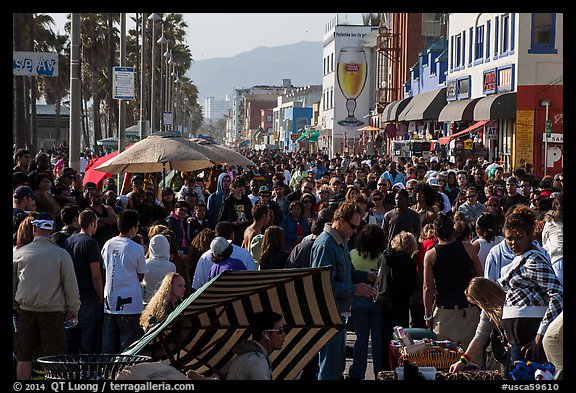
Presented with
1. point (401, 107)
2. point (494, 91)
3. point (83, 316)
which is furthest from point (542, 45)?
point (83, 316)

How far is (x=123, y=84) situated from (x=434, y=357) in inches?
731

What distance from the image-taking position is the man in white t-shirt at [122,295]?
10094 millimetres

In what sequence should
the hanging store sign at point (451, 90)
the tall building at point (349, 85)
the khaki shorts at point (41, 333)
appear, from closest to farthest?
the khaki shorts at point (41, 333) < the hanging store sign at point (451, 90) < the tall building at point (349, 85)

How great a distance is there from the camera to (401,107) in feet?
Result: 194

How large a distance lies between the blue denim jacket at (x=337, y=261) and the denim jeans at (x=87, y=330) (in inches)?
88.4

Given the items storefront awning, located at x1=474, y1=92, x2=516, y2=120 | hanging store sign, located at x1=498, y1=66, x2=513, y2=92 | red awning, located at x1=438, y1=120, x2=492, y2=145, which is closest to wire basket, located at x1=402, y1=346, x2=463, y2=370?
storefront awning, located at x1=474, y1=92, x2=516, y2=120

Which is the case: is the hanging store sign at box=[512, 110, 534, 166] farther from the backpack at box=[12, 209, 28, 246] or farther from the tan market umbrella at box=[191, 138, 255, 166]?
the backpack at box=[12, 209, 28, 246]

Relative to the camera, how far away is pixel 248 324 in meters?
7.54

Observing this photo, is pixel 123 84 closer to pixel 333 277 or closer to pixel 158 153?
pixel 158 153

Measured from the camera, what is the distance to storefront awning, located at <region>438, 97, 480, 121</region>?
4231cm

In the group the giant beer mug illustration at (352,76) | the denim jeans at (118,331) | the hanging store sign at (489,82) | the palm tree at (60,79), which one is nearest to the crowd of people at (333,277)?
the denim jeans at (118,331)

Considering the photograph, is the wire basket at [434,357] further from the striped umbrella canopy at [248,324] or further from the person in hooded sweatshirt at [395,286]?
the person in hooded sweatshirt at [395,286]

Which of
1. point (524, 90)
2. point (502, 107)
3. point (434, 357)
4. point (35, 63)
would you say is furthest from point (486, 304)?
point (502, 107)

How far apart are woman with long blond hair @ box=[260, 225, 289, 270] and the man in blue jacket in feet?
5.22
